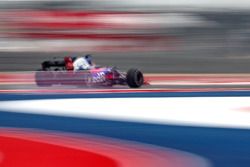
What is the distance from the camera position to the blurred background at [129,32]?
13336 mm

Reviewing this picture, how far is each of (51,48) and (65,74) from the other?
4.30m

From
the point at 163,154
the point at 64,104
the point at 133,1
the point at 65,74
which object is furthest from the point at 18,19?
the point at 163,154

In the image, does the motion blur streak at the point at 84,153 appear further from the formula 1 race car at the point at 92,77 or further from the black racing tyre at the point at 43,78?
the black racing tyre at the point at 43,78

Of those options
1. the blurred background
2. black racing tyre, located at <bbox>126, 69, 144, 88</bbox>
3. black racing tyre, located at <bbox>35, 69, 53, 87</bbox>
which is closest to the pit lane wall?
the blurred background

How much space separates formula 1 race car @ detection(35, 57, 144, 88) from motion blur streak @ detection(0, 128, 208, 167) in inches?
191

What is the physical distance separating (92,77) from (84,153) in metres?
5.88

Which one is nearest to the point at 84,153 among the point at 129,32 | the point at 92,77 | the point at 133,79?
the point at 133,79

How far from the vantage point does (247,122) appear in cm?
556

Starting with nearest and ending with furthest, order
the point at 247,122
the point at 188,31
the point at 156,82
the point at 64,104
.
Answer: the point at 247,122, the point at 64,104, the point at 156,82, the point at 188,31

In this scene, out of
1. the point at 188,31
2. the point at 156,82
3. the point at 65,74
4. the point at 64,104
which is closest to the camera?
the point at 64,104

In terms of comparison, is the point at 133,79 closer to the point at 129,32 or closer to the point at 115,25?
the point at 129,32

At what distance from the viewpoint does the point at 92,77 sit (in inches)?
398

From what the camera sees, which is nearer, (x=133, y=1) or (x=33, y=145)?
(x=33, y=145)

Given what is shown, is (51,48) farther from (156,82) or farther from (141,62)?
(156,82)
